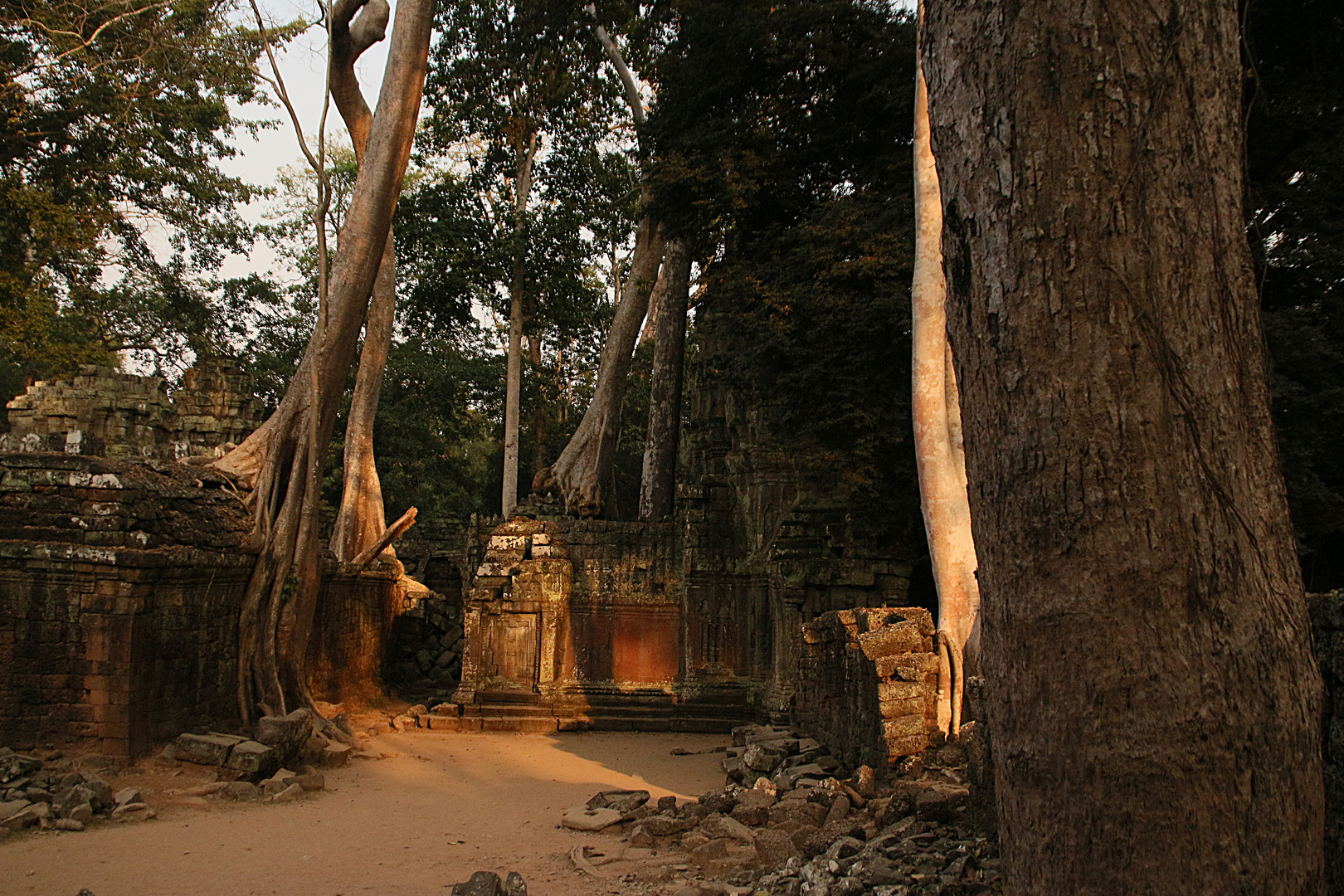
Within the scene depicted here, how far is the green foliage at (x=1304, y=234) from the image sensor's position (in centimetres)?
837

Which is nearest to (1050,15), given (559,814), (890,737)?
(890,737)

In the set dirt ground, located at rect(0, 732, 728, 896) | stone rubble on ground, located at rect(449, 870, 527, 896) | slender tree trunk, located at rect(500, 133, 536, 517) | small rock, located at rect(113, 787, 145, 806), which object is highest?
slender tree trunk, located at rect(500, 133, 536, 517)

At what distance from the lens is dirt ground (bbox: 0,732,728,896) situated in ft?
16.3

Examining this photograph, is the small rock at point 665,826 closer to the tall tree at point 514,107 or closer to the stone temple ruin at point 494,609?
the stone temple ruin at point 494,609

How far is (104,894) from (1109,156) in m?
5.47

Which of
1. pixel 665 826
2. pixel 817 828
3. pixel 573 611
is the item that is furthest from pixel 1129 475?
pixel 573 611

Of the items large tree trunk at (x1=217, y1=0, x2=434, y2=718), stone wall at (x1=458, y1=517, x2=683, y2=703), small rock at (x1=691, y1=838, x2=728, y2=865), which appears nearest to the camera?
small rock at (x1=691, y1=838, x2=728, y2=865)

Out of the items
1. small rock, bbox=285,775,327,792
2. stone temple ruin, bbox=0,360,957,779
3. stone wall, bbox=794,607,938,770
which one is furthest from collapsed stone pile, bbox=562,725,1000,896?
small rock, bbox=285,775,327,792

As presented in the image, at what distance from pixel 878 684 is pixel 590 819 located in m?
2.18

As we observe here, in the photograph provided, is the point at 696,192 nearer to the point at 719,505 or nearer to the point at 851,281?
the point at 851,281

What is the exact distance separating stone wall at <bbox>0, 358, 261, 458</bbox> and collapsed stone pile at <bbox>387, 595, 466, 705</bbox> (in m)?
4.26

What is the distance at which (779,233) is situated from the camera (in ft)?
41.0

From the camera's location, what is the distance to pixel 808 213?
1305cm

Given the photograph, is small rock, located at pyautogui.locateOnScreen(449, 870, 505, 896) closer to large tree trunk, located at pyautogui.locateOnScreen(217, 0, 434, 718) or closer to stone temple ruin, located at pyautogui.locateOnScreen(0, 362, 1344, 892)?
stone temple ruin, located at pyautogui.locateOnScreen(0, 362, 1344, 892)
